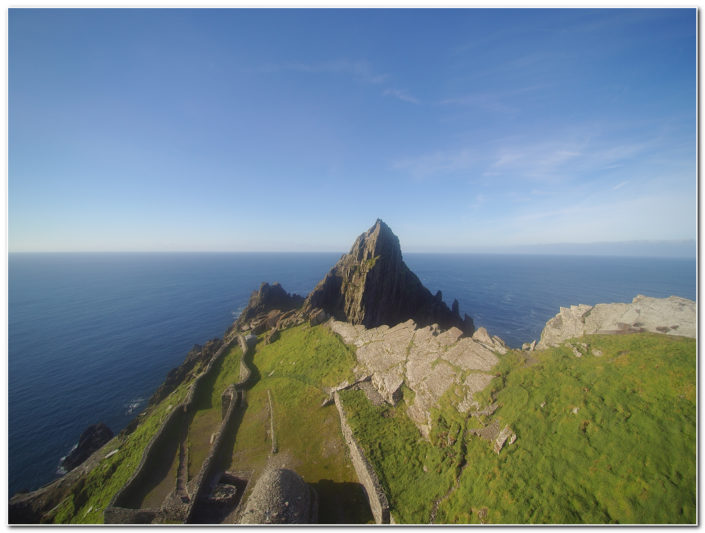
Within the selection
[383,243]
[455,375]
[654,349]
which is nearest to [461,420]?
[455,375]

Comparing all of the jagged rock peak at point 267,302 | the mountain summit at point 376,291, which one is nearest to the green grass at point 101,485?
the mountain summit at point 376,291

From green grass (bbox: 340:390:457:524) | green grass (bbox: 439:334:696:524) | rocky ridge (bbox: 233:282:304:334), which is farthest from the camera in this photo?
rocky ridge (bbox: 233:282:304:334)

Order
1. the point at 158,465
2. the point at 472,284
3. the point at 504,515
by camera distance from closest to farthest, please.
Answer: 1. the point at 504,515
2. the point at 158,465
3. the point at 472,284

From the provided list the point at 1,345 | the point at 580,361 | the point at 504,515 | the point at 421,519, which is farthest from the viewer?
the point at 580,361

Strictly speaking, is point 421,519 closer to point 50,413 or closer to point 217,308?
point 50,413

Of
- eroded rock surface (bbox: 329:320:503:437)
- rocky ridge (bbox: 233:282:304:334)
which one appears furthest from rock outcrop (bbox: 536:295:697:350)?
rocky ridge (bbox: 233:282:304:334)

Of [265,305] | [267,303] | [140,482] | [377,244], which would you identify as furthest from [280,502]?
[267,303]

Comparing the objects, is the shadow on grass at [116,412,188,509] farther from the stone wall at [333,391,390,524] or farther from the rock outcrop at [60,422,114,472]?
the rock outcrop at [60,422,114,472]

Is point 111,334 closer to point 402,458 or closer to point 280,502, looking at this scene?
point 280,502
